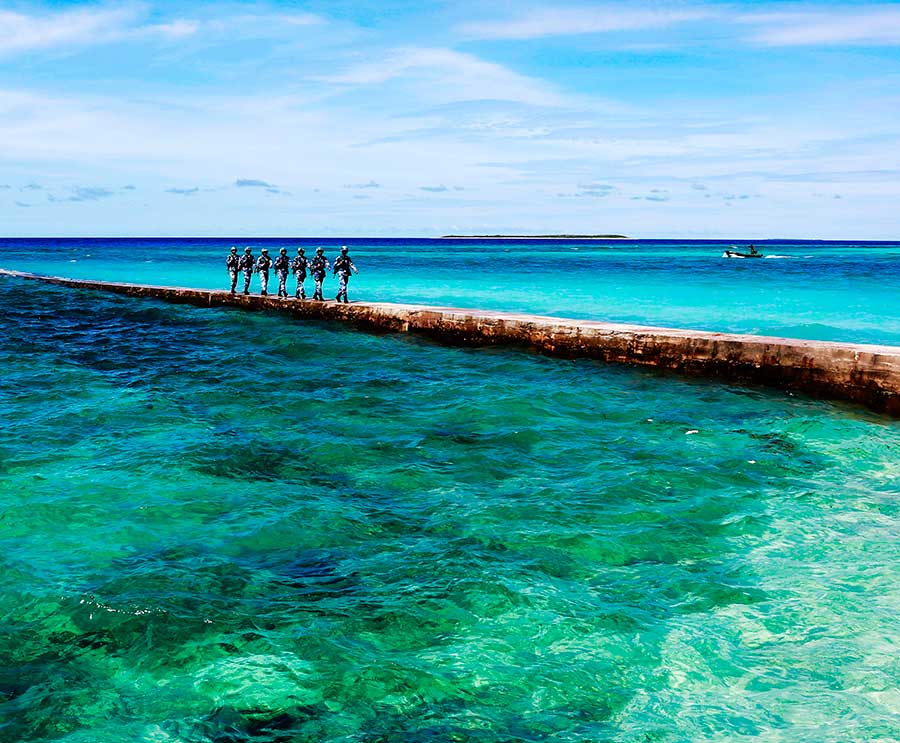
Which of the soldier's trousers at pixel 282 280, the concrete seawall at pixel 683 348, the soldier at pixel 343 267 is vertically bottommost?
the concrete seawall at pixel 683 348

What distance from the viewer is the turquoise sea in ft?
14.6

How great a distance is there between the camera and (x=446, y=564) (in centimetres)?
625

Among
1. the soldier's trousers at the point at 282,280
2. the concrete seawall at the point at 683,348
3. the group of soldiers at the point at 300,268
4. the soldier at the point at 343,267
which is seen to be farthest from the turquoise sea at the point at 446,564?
the soldier's trousers at the point at 282,280

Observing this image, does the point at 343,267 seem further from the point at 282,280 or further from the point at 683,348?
the point at 683,348

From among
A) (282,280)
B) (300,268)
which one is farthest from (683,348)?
(282,280)

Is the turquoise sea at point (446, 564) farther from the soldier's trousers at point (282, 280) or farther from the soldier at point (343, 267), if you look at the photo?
the soldier's trousers at point (282, 280)

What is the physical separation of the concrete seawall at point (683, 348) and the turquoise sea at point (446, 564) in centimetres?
57

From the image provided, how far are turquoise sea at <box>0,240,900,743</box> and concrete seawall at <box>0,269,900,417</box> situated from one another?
0.57 metres

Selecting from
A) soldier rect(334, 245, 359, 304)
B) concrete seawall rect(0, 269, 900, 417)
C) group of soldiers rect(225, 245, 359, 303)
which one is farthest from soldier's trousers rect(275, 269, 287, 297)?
soldier rect(334, 245, 359, 304)

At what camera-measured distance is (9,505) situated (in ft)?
24.4

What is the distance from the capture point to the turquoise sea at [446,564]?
4457 mm

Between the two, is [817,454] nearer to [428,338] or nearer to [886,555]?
[886,555]

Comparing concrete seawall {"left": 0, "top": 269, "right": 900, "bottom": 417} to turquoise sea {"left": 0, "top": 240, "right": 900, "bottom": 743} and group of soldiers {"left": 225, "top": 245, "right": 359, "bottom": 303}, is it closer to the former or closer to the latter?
turquoise sea {"left": 0, "top": 240, "right": 900, "bottom": 743}

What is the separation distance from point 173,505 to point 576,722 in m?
4.66
